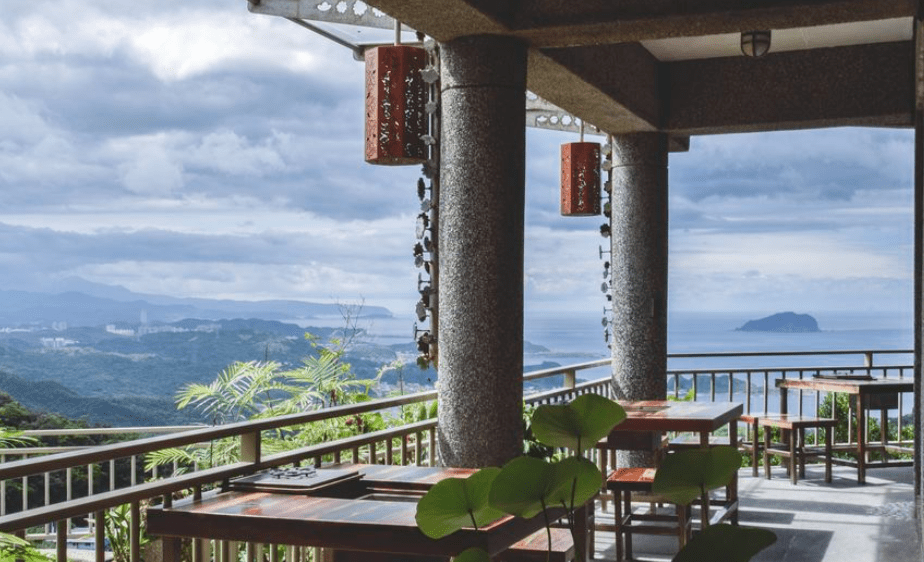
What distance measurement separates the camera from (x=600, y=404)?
0.94 meters

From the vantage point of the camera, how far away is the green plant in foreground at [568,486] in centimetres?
80

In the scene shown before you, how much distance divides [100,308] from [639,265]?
109 ft

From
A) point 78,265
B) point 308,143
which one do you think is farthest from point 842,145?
point 78,265

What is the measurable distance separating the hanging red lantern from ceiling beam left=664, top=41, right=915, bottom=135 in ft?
10.6

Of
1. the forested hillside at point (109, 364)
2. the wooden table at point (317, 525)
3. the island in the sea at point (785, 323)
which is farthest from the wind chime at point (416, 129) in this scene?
the island in the sea at point (785, 323)

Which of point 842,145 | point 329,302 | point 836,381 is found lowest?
point 836,381

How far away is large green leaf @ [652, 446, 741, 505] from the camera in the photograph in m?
0.89

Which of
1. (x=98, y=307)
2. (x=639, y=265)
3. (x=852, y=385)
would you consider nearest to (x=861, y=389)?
(x=852, y=385)

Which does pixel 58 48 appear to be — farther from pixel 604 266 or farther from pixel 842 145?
pixel 604 266

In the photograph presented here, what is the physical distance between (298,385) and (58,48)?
3199 centimetres

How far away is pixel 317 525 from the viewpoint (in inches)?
106

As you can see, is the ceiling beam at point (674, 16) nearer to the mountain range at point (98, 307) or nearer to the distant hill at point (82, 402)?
the distant hill at point (82, 402)

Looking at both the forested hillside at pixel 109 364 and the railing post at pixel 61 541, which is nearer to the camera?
the railing post at pixel 61 541

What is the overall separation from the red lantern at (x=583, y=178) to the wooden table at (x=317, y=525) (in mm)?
4567
